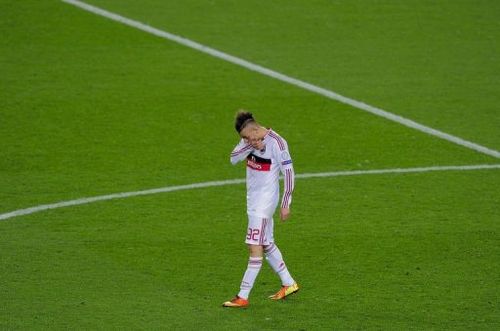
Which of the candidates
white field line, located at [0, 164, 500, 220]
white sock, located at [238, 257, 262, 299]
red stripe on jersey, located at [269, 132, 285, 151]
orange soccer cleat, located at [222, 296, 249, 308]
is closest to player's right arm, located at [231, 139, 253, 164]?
red stripe on jersey, located at [269, 132, 285, 151]

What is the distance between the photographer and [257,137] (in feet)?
36.4

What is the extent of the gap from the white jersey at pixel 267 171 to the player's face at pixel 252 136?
0.07 metres

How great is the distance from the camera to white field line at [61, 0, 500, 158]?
18.0 meters

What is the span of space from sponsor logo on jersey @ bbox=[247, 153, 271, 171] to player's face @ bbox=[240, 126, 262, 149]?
7.1 inches

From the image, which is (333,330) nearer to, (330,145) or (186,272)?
(186,272)

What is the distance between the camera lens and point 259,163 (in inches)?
444

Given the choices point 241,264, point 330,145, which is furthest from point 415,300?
point 330,145

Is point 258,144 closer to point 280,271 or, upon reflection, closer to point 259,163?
point 259,163

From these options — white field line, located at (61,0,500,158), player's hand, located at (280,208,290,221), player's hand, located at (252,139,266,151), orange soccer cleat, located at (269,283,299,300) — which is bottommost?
orange soccer cleat, located at (269,283,299,300)

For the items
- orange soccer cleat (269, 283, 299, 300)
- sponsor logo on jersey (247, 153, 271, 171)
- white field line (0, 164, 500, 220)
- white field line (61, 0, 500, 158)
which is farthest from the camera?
white field line (61, 0, 500, 158)

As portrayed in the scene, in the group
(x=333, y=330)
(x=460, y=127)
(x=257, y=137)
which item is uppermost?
(x=460, y=127)

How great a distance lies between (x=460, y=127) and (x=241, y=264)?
6889 millimetres

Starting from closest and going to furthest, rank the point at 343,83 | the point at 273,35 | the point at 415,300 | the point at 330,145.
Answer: the point at 415,300 < the point at 330,145 < the point at 343,83 < the point at 273,35

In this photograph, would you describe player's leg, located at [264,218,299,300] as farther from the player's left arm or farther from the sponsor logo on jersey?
the sponsor logo on jersey
